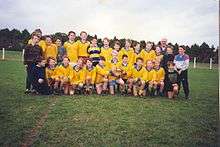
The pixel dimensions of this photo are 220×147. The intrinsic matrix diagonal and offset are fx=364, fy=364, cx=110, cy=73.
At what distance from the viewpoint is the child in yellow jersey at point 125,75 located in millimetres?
6883

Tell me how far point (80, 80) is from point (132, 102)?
1163mm

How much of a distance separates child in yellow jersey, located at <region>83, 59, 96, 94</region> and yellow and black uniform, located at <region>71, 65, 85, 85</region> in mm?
71

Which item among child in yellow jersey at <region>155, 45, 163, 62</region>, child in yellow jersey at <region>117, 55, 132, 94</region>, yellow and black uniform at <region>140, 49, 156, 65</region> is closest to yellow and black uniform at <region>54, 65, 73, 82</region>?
child in yellow jersey at <region>117, 55, 132, 94</region>

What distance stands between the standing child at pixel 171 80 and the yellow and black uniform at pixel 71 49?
5.85ft

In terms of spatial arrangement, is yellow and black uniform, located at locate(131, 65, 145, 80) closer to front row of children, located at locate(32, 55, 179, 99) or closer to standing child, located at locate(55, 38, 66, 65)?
front row of children, located at locate(32, 55, 179, 99)

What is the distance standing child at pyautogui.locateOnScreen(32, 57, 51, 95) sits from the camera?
6.34 meters

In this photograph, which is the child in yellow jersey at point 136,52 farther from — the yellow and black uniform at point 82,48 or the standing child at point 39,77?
the standing child at point 39,77

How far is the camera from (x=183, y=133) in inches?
165

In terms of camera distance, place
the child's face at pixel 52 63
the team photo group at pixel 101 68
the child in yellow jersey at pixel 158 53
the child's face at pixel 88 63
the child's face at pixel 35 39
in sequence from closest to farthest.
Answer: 1. the child's face at pixel 35 39
2. the team photo group at pixel 101 68
3. the child's face at pixel 52 63
4. the child's face at pixel 88 63
5. the child in yellow jersey at pixel 158 53

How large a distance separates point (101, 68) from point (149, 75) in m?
0.91

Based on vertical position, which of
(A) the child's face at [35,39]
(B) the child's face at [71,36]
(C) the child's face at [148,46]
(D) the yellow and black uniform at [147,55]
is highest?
(B) the child's face at [71,36]

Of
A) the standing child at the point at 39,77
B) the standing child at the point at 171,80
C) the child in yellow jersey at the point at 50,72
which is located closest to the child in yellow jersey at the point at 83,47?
the child in yellow jersey at the point at 50,72

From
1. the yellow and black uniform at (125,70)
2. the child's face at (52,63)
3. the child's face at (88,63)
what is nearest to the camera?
the child's face at (52,63)

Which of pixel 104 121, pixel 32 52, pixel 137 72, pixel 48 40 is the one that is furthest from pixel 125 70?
pixel 104 121
